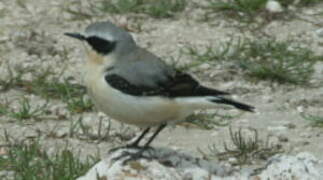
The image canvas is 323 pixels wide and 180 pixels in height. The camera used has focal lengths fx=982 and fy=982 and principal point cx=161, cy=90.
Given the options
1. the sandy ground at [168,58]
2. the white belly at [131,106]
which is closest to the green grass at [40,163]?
the sandy ground at [168,58]

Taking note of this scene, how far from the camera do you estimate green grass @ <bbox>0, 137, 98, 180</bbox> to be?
674 cm

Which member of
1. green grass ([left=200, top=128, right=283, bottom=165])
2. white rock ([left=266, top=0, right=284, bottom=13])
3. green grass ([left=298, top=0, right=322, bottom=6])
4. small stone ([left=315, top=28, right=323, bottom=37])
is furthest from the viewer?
green grass ([left=298, top=0, right=322, bottom=6])

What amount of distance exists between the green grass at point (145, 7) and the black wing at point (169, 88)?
12.2 ft

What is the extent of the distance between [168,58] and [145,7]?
1.02m

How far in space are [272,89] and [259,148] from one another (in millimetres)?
1453

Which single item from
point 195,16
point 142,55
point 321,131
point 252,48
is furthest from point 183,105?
point 195,16

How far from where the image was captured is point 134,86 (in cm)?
623

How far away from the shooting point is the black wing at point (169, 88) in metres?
6.18

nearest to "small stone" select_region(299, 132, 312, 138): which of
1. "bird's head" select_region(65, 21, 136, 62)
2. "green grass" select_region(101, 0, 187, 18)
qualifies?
"bird's head" select_region(65, 21, 136, 62)

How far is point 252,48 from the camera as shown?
945 centimetres

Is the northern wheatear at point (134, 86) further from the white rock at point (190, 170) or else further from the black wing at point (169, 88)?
the white rock at point (190, 170)

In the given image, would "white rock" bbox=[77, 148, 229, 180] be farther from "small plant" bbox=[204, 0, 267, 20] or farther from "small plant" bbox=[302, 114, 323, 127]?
"small plant" bbox=[204, 0, 267, 20]

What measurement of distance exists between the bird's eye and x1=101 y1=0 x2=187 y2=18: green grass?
3798mm

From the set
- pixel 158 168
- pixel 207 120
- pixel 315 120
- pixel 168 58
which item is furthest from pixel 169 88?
pixel 168 58
